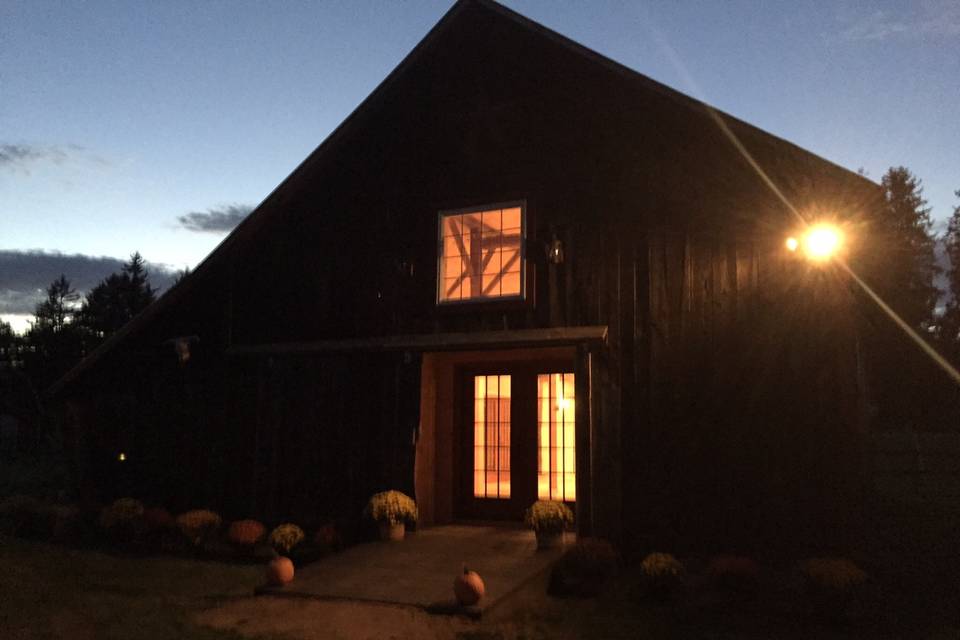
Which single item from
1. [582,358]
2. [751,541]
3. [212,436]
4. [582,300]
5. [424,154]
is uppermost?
[424,154]

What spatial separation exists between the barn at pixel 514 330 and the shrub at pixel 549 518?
0.20m

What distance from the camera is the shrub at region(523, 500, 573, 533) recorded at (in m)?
9.70

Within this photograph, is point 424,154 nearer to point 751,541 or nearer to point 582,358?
point 582,358

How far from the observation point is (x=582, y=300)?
33.7 feet

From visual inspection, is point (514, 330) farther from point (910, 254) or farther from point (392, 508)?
point (910, 254)

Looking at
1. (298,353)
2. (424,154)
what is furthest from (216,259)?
(424,154)

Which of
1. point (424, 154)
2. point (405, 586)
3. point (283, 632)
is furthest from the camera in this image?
point (424, 154)

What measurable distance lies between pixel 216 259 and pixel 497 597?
779 centimetres

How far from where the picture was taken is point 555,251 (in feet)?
33.8

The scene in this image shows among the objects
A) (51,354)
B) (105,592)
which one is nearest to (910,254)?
(105,592)

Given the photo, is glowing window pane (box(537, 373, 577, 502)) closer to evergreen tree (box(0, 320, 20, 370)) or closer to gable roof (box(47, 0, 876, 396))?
gable roof (box(47, 0, 876, 396))

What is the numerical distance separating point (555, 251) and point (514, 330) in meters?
1.20

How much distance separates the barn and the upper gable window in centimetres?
3

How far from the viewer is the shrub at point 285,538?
10.4m
